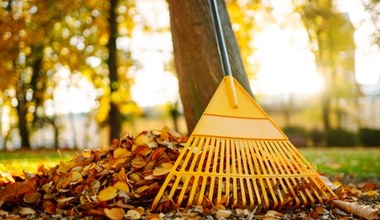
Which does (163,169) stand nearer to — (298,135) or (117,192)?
(117,192)

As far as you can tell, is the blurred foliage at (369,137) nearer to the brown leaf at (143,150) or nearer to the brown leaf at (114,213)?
the brown leaf at (143,150)

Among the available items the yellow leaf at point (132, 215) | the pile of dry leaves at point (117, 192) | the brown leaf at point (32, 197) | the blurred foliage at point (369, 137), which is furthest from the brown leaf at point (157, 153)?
the blurred foliage at point (369, 137)

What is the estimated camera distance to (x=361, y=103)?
1730cm

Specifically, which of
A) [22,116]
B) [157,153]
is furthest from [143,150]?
[22,116]

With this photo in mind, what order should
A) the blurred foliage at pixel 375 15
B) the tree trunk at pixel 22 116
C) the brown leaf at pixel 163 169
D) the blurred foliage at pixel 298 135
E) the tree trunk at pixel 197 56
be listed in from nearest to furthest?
the brown leaf at pixel 163 169 < the tree trunk at pixel 197 56 < the blurred foliage at pixel 375 15 < the tree trunk at pixel 22 116 < the blurred foliage at pixel 298 135

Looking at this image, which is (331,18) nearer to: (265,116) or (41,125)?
(41,125)

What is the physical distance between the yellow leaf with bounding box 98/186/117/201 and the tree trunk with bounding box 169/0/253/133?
4.27 ft

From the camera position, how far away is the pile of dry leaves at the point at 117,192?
85.9 inches

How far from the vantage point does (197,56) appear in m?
3.49

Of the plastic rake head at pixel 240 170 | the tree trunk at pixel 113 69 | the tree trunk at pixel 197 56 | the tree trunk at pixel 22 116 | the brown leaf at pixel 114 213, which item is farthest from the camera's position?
the tree trunk at pixel 22 116

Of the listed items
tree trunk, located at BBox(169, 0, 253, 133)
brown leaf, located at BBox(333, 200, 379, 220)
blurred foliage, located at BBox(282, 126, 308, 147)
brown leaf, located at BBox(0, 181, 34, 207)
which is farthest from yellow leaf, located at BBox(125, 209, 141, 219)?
blurred foliage, located at BBox(282, 126, 308, 147)

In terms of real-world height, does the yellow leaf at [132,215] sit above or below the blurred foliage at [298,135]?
above

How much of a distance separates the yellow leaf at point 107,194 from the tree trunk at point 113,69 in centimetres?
766

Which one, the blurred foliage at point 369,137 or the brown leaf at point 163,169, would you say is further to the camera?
the blurred foliage at point 369,137
